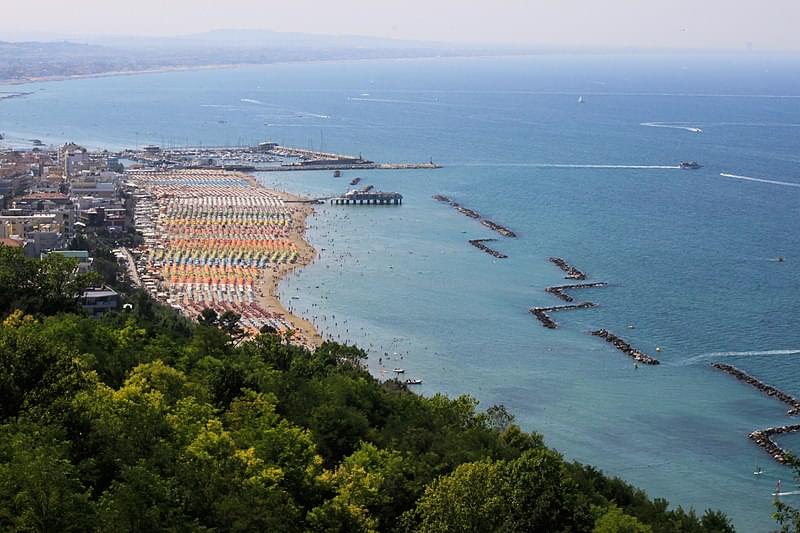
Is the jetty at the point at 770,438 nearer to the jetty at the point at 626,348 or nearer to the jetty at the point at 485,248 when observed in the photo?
the jetty at the point at 626,348

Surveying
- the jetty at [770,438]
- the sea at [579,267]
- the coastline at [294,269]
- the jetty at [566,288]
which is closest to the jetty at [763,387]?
the sea at [579,267]

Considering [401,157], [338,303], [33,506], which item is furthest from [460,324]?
[401,157]

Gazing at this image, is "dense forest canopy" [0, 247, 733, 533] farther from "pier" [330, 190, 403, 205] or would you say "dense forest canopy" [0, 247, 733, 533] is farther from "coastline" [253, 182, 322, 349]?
"pier" [330, 190, 403, 205]

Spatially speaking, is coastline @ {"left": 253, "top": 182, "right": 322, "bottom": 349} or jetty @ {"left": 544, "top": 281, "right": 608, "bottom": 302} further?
jetty @ {"left": 544, "top": 281, "right": 608, "bottom": 302}

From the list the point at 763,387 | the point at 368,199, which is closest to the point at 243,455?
the point at 763,387

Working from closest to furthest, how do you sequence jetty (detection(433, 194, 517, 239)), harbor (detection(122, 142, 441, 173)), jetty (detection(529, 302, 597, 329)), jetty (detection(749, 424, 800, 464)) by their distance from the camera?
jetty (detection(749, 424, 800, 464))
jetty (detection(529, 302, 597, 329))
jetty (detection(433, 194, 517, 239))
harbor (detection(122, 142, 441, 173))

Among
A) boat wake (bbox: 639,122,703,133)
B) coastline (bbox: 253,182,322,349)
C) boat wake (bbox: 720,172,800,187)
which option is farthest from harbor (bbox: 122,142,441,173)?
boat wake (bbox: 639,122,703,133)
